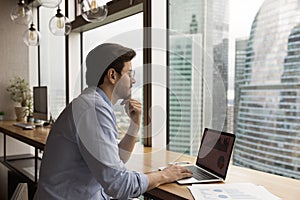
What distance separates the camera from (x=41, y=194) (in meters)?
1.30

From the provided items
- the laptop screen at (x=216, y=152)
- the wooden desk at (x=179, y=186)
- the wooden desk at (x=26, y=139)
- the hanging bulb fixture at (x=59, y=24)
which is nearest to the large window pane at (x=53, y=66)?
the wooden desk at (x=26, y=139)

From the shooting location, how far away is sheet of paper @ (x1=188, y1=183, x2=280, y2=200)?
123 cm

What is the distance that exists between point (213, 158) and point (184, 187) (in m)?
0.26

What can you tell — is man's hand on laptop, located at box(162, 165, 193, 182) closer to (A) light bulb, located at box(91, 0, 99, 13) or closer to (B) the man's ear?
(B) the man's ear

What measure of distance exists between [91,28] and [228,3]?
190 centimetres

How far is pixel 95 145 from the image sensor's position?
1170 mm

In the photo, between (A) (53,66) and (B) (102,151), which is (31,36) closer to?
(A) (53,66)

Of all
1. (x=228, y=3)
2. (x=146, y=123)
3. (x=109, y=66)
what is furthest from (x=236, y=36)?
(x=109, y=66)

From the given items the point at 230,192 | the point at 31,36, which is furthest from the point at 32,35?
the point at 230,192

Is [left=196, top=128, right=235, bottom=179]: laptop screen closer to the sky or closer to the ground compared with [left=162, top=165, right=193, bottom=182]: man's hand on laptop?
closer to the sky

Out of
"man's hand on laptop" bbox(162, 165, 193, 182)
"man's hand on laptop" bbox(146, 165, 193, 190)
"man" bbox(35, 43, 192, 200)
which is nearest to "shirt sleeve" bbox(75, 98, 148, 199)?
"man" bbox(35, 43, 192, 200)

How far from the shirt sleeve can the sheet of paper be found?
0.27 m

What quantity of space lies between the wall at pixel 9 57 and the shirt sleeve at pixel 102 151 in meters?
3.44

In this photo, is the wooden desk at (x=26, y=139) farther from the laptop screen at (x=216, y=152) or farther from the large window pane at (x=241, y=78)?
the laptop screen at (x=216, y=152)
